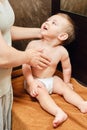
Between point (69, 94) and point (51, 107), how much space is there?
16 cm

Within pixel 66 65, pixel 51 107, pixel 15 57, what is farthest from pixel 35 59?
pixel 66 65

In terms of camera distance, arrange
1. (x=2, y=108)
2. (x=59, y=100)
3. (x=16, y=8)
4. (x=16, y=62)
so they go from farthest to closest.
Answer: (x=16, y=8)
(x=59, y=100)
(x=2, y=108)
(x=16, y=62)

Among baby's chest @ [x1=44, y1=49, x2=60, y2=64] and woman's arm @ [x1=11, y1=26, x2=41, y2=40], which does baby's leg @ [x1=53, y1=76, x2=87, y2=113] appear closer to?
baby's chest @ [x1=44, y1=49, x2=60, y2=64]

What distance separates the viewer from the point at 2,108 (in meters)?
1.17

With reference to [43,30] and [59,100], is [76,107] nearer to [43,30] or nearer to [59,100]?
[59,100]

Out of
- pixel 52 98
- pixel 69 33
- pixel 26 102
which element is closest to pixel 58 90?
pixel 52 98

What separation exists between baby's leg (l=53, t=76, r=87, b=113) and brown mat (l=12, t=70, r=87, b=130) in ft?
0.07

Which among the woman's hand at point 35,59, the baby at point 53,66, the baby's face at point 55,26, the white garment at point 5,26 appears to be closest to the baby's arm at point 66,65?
the baby at point 53,66

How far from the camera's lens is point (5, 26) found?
1.03 meters

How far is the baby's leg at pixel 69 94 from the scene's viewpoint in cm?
122

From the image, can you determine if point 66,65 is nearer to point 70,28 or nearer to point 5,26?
point 70,28

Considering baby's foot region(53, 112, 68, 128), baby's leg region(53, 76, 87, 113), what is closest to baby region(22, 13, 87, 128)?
baby's leg region(53, 76, 87, 113)

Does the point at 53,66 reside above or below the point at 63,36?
below

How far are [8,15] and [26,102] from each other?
1.47ft
